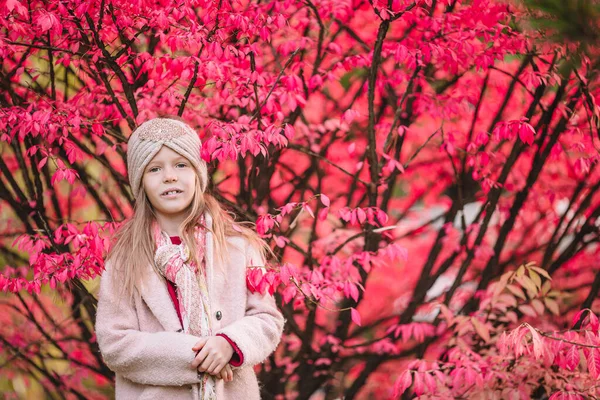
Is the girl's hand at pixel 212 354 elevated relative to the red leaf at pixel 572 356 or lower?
elevated

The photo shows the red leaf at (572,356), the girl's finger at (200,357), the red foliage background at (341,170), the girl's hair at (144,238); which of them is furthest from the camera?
the red foliage background at (341,170)

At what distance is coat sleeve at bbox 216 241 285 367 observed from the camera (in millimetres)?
2765

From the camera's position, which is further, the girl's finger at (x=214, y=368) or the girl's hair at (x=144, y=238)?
the girl's hair at (x=144, y=238)

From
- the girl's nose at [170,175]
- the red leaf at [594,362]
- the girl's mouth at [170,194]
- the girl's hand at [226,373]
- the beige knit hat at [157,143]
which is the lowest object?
the red leaf at [594,362]

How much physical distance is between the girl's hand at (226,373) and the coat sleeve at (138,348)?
100 mm

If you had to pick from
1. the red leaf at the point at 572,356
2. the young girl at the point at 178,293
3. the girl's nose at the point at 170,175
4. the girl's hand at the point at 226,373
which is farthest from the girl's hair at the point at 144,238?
the red leaf at the point at 572,356

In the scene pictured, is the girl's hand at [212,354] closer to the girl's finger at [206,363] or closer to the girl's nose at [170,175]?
Answer: the girl's finger at [206,363]

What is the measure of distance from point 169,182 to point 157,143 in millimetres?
172

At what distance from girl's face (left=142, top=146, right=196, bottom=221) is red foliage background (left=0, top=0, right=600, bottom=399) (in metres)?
0.16

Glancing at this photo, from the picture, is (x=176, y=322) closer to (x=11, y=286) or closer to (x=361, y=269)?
(x=11, y=286)

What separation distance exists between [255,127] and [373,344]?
208cm

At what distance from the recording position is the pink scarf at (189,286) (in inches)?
110

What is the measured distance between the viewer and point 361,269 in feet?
15.1

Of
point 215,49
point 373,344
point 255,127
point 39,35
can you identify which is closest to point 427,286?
point 373,344
